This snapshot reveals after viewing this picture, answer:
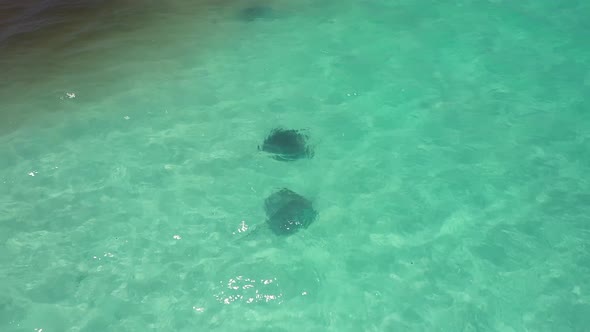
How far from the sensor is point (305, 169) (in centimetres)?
930

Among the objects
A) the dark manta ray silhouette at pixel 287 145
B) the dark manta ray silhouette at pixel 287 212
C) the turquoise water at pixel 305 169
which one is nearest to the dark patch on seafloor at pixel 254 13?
the turquoise water at pixel 305 169

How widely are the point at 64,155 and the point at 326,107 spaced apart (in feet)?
18.8

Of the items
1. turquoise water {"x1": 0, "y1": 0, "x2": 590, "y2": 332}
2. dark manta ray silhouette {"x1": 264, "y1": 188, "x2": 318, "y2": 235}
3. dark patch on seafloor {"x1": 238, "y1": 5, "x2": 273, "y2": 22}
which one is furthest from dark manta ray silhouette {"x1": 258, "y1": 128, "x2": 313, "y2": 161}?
dark patch on seafloor {"x1": 238, "y1": 5, "x2": 273, "y2": 22}

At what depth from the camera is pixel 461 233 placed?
8.21 m

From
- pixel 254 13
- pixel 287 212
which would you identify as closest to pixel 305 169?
pixel 287 212

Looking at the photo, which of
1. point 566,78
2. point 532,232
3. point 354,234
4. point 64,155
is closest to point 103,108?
point 64,155

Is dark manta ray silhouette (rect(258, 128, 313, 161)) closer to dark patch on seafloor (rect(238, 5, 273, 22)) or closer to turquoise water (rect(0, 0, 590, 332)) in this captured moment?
turquoise water (rect(0, 0, 590, 332))

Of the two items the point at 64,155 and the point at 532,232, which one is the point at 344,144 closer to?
the point at 532,232

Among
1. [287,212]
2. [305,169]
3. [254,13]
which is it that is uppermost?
[254,13]

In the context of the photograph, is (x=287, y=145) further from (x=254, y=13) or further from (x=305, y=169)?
(x=254, y=13)

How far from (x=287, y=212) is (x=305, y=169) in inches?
46.5

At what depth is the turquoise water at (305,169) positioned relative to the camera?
7.36m

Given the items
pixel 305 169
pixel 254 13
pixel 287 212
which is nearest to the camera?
pixel 287 212

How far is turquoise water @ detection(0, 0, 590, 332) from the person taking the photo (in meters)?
7.36
